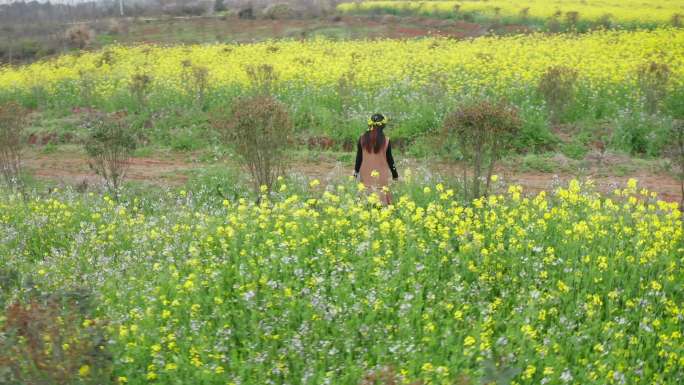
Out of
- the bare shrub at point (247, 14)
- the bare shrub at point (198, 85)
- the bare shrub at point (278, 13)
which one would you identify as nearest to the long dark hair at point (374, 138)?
the bare shrub at point (198, 85)

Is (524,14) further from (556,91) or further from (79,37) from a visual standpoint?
(79,37)

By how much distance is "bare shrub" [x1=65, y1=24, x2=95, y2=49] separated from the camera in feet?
105

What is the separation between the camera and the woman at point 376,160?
8.51 meters

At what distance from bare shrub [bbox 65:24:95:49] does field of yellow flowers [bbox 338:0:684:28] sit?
50.2 feet

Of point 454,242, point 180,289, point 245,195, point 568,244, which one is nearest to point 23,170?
point 245,195

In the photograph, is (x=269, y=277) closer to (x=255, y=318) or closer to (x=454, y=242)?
(x=255, y=318)

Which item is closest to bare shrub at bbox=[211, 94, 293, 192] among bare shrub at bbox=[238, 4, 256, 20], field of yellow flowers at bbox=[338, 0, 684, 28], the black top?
the black top

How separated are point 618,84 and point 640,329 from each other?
11.5m

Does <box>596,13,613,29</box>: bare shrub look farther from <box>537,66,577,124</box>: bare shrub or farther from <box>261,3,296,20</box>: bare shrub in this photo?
<box>261,3,296,20</box>: bare shrub

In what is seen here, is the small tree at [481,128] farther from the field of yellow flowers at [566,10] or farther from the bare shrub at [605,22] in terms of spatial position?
the bare shrub at [605,22]

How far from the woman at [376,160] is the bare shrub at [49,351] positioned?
4.47 metres

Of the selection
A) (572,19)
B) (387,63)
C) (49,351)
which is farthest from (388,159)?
(572,19)

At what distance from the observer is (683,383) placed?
5098 millimetres

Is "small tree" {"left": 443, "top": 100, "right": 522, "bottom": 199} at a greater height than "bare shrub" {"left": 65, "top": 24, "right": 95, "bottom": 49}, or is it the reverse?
"bare shrub" {"left": 65, "top": 24, "right": 95, "bottom": 49}
